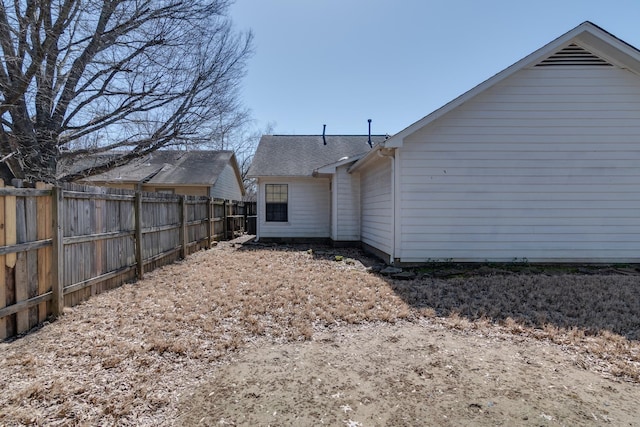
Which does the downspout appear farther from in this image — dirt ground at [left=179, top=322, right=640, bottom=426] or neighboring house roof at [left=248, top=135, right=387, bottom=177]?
neighboring house roof at [left=248, top=135, right=387, bottom=177]

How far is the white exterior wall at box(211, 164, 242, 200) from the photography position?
2012 cm

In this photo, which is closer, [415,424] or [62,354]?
[415,424]

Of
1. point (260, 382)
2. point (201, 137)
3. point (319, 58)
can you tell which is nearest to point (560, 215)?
point (260, 382)

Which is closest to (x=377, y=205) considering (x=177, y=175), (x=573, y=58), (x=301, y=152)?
(x=573, y=58)

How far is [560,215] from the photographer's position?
799 centimetres

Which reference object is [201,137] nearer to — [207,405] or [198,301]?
[198,301]

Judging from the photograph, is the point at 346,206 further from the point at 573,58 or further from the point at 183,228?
the point at 573,58

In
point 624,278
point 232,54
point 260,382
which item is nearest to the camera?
point 260,382

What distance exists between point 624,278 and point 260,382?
7484 millimetres

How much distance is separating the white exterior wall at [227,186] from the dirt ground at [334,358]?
14.3m

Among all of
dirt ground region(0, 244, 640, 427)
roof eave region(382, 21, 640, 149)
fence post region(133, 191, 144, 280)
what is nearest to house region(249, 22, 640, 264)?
roof eave region(382, 21, 640, 149)

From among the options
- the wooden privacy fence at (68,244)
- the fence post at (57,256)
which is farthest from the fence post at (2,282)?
the fence post at (57,256)

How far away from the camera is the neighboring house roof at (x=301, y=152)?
1384 cm

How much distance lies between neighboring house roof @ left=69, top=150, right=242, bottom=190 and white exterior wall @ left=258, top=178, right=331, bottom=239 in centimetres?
608
